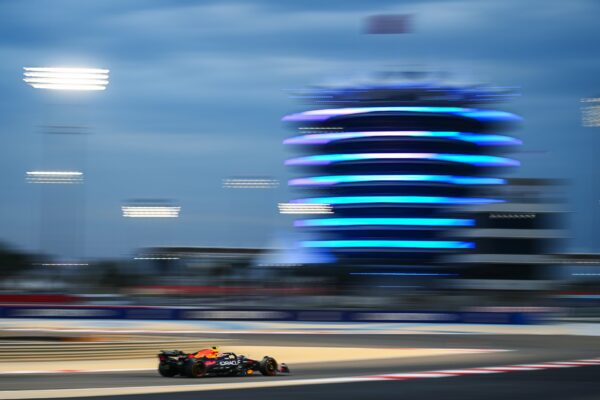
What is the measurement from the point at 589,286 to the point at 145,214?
62.3m

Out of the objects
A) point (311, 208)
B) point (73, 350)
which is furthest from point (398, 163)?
point (73, 350)

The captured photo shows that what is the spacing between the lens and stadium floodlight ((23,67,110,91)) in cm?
3784

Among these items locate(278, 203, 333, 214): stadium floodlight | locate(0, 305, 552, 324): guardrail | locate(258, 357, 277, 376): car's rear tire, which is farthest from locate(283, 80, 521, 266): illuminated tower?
locate(258, 357, 277, 376): car's rear tire

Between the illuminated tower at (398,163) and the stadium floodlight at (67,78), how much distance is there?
5375 cm

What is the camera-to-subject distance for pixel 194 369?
658 inches

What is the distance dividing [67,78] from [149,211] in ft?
142

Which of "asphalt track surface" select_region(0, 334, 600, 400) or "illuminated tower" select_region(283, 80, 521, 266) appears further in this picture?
"illuminated tower" select_region(283, 80, 521, 266)

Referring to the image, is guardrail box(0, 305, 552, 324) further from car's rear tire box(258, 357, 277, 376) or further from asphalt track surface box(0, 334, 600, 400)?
car's rear tire box(258, 357, 277, 376)

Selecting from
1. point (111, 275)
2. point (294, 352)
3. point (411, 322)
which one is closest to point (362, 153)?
point (111, 275)

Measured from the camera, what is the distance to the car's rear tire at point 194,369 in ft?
54.7

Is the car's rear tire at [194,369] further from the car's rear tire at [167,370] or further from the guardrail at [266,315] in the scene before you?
the guardrail at [266,315]

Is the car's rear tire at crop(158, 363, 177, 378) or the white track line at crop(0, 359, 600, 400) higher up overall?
the car's rear tire at crop(158, 363, 177, 378)

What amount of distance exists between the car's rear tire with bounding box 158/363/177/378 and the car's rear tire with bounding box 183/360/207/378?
0.26 metres

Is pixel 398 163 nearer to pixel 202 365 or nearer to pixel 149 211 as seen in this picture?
pixel 149 211
